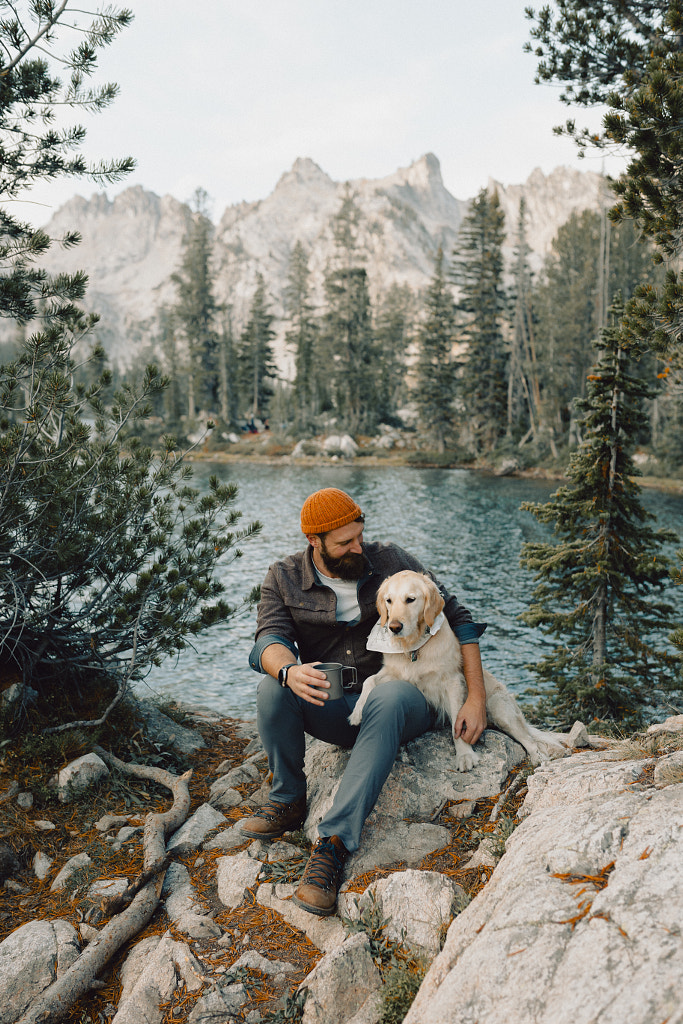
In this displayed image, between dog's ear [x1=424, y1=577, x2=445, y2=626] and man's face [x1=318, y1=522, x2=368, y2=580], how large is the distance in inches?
17.4

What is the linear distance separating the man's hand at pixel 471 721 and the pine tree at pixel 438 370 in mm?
46553

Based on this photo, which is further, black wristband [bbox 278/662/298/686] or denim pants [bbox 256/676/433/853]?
black wristband [bbox 278/662/298/686]

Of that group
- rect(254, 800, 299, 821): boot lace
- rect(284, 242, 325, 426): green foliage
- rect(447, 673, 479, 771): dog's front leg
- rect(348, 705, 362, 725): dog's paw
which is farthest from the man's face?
rect(284, 242, 325, 426): green foliage

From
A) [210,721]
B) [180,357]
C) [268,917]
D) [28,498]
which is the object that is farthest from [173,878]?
[180,357]

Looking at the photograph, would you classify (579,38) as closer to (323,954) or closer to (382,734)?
(382,734)

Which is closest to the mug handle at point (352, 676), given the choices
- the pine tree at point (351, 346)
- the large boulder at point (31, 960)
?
the large boulder at point (31, 960)

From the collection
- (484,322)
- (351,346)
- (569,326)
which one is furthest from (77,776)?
(351,346)

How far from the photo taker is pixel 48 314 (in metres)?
5.44

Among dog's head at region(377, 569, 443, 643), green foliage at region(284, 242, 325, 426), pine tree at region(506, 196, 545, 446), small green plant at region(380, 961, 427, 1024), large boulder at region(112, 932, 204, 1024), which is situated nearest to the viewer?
small green plant at region(380, 961, 427, 1024)

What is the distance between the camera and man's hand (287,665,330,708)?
11.2ft

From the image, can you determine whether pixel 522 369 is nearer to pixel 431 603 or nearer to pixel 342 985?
pixel 431 603

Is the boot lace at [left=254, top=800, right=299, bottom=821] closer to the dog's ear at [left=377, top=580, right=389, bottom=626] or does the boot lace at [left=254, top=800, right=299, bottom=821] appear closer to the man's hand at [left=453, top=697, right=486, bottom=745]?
the man's hand at [left=453, top=697, right=486, bottom=745]

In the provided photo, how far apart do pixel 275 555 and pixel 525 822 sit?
56.2 feet

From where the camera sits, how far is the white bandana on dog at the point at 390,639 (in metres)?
3.84
